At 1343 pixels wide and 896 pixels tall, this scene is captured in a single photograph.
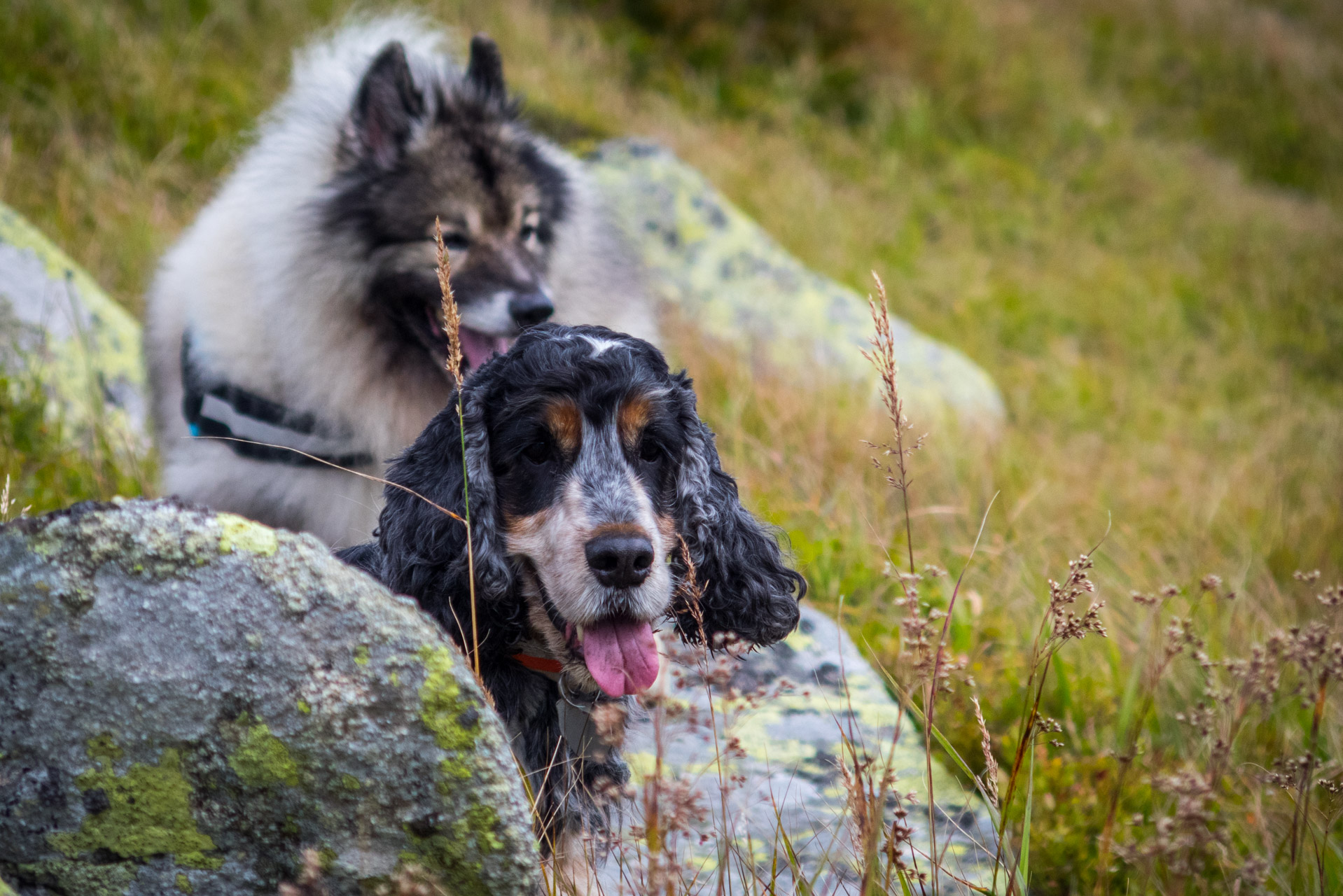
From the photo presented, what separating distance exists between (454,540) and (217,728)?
774 mm

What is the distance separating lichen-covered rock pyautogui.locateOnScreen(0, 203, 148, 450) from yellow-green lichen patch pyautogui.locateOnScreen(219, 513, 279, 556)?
2940 millimetres

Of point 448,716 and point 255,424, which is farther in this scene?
point 255,424

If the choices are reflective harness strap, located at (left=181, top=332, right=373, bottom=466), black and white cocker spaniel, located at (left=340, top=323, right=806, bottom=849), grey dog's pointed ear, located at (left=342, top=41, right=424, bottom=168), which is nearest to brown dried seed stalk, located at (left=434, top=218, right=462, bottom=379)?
black and white cocker spaniel, located at (left=340, top=323, right=806, bottom=849)

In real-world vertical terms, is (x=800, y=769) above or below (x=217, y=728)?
below

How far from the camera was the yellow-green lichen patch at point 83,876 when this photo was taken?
151 centimetres

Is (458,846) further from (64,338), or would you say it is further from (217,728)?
(64,338)

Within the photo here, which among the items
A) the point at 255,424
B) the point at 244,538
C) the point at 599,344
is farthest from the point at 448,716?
the point at 255,424

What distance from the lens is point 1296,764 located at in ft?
5.35

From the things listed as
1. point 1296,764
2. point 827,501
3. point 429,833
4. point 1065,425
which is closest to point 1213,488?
point 1065,425

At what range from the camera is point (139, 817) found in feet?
5.08

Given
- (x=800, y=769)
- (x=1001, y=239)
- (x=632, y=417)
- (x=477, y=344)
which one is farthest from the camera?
(x=1001, y=239)

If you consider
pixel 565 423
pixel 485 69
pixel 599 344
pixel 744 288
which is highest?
pixel 485 69

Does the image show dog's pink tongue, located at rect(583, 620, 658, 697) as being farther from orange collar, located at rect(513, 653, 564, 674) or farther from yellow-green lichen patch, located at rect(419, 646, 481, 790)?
yellow-green lichen patch, located at rect(419, 646, 481, 790)

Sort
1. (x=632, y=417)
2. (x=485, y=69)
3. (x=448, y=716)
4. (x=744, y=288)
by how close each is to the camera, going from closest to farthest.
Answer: (x=448, y=716) < (x=632, y=417) < (x=485, y=69) < (x=744, y=288)
